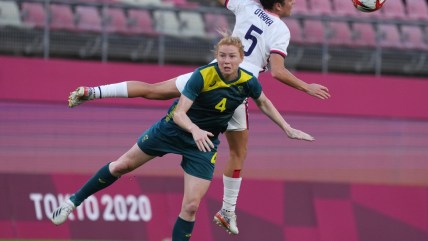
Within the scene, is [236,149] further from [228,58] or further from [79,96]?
[79,96]

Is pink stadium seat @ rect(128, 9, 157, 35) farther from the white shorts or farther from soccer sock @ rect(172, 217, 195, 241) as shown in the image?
soccer sock @ rect(172, 217, 195, 241)

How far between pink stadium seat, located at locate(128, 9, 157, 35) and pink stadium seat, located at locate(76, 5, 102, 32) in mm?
567

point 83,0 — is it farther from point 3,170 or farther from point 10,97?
point 3,170

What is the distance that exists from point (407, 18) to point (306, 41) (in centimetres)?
301

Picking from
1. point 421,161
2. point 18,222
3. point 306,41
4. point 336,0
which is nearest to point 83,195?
point 18,222

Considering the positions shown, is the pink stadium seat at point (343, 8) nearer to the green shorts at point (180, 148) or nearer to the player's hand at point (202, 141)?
the green shorts at point (180, 148)

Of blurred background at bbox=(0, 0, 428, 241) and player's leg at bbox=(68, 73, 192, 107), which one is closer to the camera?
player's leg at bbox=(68, 73, 192, 107)

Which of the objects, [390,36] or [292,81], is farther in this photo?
[390,36]

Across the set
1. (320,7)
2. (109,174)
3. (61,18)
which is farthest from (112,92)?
(320,7)

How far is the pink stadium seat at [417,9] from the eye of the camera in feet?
66.6

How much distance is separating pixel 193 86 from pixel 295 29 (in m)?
8.78

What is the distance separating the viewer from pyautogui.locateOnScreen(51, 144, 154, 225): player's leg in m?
10.5

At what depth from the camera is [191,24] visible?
17.8 meters

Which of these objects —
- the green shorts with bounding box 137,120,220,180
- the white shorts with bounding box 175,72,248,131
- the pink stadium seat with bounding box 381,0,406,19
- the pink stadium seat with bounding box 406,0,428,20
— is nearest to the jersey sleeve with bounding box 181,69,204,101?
the green shorts with bounding box 137,120,220,180
